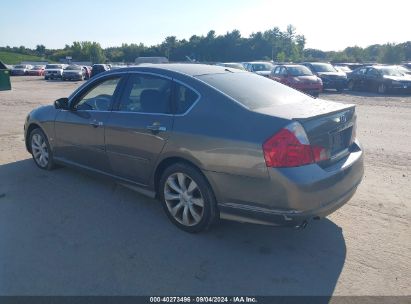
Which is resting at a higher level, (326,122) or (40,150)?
(326,122)

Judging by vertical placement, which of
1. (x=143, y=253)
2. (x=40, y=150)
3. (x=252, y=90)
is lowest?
(x=143, y=253)

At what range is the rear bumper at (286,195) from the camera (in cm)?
310

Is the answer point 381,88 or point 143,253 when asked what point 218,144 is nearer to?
point 143,253

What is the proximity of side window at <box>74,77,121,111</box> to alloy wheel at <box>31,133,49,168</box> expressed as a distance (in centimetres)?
109

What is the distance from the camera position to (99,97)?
480 centimetres

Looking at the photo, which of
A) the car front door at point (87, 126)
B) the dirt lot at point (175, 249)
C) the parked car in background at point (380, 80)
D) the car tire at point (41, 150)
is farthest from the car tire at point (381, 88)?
the car tire at point (41, 150)

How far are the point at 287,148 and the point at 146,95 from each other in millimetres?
1835

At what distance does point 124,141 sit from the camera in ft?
13.9

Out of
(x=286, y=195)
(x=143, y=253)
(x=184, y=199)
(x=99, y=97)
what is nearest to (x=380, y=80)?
(x=99, y=97)

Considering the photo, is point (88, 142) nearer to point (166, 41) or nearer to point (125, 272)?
point (125, 272)

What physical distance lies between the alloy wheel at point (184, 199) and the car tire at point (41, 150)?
100 inches

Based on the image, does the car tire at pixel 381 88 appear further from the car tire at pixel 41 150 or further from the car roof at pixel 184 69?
the car tire at pixel 41 150

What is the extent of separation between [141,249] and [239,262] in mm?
933

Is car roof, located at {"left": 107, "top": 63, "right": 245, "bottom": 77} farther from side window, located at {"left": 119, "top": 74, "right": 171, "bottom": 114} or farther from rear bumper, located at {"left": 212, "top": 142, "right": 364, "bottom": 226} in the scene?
rear bumper, located at {"left": 212, "top": 142, "right": 364, "bottom": 226}
